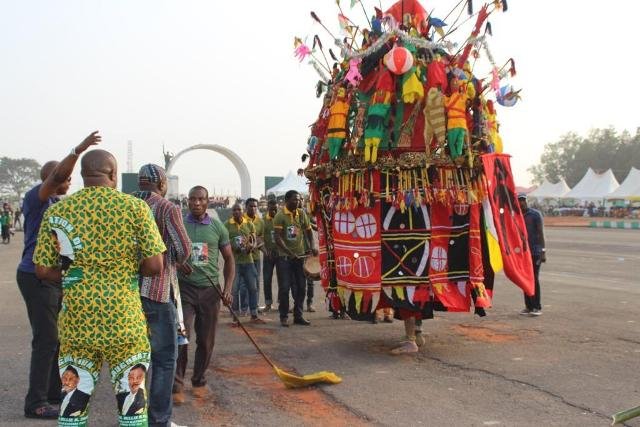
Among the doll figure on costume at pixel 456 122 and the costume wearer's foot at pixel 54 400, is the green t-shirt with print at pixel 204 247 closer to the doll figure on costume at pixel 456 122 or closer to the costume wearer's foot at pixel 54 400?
the costume wearer's foot at pixel 54 400

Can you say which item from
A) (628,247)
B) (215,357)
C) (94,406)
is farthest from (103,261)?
(628,247)

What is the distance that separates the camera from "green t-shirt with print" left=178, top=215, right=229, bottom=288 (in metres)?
5.92

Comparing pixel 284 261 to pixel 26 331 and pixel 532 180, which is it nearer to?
pixel 26 331

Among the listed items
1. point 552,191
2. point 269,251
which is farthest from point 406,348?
point 552,191

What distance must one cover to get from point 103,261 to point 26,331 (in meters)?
6.11

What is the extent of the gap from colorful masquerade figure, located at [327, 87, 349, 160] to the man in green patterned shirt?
3965 mm

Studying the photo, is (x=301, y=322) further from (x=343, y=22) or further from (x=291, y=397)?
(x=343, y=22)

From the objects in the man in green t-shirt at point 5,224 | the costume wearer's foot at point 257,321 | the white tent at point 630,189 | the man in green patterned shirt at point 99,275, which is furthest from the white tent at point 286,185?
the man in green patterned shirt at point 99,275

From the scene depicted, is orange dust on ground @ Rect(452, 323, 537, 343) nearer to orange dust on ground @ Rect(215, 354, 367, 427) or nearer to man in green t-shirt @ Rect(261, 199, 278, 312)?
orange dust on ground @ Rect(215, 354, 367, 427)

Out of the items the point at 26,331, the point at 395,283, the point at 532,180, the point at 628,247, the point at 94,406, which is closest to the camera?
the point at 94,406

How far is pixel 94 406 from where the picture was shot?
18.1 ft

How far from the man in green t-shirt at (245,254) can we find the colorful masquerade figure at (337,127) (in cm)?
287

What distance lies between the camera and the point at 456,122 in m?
7.00

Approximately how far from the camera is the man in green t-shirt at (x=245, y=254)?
989 centimetres
